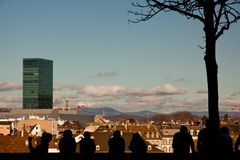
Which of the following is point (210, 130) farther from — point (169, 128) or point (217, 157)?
point (169, 128)

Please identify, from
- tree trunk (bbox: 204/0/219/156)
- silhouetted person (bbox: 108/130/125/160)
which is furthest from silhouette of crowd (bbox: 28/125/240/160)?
tree trunk (bbox: 204/0/219/156)

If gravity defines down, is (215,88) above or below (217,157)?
above

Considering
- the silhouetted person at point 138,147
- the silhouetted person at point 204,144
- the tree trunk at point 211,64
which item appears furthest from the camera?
the tree trunk at point 211,64

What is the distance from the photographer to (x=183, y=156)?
55.8ft

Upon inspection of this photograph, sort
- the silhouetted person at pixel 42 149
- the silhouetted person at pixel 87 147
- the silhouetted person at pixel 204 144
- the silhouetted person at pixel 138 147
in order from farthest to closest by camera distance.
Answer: the silhouetted person at pixel 87 147
the silhouetted person at pixel 138 147
the silhouetted person at pixel 204 144
the silhouetted person at pixel 42 149

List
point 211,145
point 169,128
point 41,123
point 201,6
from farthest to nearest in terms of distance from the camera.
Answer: point 41,123
point 169,128
point 201,6
point 211,145

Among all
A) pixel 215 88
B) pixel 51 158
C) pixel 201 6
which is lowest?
pixel 51 158

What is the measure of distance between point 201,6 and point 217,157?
4759mm

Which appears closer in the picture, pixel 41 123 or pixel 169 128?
pixel 169 128

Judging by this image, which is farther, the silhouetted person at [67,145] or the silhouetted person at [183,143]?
the silhouetted person at [67,145]

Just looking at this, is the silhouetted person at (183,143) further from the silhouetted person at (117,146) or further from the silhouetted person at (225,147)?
the silhouetted person at (117,146)

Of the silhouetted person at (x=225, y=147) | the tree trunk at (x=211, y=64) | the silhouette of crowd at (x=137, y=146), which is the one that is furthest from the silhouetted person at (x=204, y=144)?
the tree trunk at (x=211, y=64)

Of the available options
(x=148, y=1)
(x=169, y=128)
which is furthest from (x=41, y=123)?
(x=148, y=1)

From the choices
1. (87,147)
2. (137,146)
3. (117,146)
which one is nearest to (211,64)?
(137,146)
